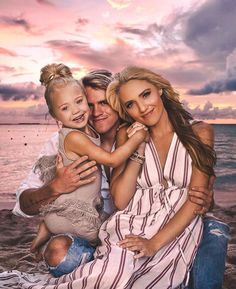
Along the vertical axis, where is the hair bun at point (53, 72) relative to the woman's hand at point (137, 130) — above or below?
above

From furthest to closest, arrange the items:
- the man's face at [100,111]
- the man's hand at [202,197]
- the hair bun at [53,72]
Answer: the man's face at [100,111]
the hair bun at [53,72]
the man's hand at [202,197]

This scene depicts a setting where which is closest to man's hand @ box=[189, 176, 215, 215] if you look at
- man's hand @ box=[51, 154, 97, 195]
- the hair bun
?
man's hand @ box=[51, 154, 97, 195]

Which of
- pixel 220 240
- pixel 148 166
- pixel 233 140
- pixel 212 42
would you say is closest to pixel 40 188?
pixel 148 166

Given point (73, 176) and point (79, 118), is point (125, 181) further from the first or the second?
point (79, 118)

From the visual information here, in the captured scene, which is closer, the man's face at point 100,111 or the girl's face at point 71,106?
the girl's face at point 71,106

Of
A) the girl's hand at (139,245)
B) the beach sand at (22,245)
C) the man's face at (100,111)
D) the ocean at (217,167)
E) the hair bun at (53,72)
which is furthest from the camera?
the ocean at (217,167)

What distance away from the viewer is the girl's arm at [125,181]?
2732 millimetres

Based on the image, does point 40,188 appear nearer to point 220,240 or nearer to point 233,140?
point 220,240

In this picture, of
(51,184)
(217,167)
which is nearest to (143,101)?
(51,184)

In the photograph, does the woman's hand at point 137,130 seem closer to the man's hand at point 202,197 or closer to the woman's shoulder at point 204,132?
the woman's shoulder at point 204,132

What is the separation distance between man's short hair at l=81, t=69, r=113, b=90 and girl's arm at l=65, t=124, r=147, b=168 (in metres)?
0.39

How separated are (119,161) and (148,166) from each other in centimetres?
20

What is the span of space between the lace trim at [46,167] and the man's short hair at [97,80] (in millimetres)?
490

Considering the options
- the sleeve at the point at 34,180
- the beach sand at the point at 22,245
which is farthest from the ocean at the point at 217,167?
the sleeve at the point at 34,180
